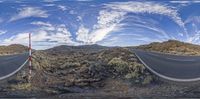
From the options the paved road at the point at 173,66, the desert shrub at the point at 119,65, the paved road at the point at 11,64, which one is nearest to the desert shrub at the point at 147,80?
the paved road at the point at 173,66

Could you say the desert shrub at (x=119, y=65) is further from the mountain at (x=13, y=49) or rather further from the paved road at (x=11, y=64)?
the mountain at (x=13, y=49)

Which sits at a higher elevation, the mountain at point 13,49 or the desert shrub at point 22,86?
the mountain at point 13,49

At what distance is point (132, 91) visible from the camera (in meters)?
14.6

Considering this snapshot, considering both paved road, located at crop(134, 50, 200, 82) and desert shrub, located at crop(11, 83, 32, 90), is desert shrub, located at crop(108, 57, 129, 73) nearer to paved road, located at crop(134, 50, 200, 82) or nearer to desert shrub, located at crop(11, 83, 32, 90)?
paved road, located at crop(134, 50, 200, 82)

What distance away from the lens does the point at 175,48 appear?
1673 centimetres

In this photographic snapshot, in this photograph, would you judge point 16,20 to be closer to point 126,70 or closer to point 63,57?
point 63,57

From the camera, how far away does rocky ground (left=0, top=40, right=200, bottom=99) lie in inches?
569

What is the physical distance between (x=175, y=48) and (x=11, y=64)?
469 centimetres

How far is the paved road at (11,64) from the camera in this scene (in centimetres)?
1584

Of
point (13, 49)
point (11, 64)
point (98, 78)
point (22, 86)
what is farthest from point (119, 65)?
point (13, 49)

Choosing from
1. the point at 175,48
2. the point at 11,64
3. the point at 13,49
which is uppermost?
the point at 175,48

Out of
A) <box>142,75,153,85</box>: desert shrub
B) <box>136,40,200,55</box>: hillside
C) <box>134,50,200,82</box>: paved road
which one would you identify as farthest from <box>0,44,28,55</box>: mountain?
<box>142,75,153,85</box>: desert shrub

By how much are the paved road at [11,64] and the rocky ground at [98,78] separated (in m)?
0.28

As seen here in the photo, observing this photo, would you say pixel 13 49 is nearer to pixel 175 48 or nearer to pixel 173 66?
pixel 175 48
